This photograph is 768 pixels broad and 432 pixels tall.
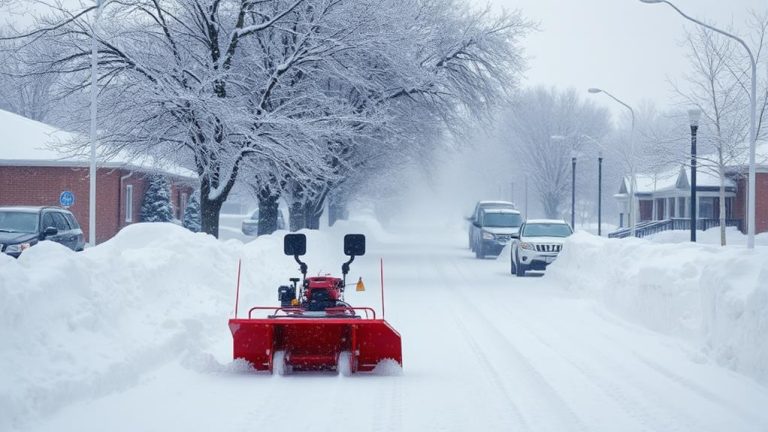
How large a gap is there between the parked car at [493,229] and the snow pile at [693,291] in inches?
626

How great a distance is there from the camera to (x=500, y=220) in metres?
41.9

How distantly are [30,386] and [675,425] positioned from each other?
5.51 metres

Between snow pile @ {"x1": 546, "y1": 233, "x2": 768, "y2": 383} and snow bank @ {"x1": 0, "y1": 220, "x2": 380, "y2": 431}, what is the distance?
16.8ft

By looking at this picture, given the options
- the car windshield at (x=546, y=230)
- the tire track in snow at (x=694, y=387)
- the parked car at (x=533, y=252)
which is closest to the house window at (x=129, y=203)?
the car windshield at (x=546, y=230)

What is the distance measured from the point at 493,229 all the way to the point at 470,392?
102ft

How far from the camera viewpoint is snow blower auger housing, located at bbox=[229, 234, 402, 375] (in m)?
10.9

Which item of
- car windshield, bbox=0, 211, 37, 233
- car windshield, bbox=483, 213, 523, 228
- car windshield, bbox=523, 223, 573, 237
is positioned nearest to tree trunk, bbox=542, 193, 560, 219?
car windshield, bbox=483, 213, 523, 228

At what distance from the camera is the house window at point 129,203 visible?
4281cm

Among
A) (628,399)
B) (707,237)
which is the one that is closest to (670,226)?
(707,237)

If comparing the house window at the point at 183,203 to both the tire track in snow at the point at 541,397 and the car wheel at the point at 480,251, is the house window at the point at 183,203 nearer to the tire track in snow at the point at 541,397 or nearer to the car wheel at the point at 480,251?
the car wheel at the point at 480,251

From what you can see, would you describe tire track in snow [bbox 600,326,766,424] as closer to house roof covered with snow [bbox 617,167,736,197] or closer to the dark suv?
the dark suv

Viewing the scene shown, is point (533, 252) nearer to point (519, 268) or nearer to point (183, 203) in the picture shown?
point (519, 268)

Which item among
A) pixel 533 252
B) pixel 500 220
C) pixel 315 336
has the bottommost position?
pixel 315 336

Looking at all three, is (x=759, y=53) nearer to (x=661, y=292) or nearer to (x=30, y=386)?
(x=661, y=292)
